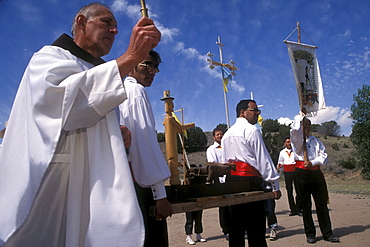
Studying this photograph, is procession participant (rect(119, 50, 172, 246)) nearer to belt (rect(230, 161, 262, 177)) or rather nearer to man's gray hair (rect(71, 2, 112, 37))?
man's gray hair (rect(71, 2, 112, 37))

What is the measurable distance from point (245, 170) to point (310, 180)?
2.38 m

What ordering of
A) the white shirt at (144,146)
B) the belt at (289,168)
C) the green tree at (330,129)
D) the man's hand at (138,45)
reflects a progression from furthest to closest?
the green tree at (330,129) → the belt at (289,168) → the white shirt at (144,146) → the man's hand at (138,45)

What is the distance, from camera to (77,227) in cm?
151

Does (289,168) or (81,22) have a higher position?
(81,22)

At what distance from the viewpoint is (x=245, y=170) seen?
4.41 meters

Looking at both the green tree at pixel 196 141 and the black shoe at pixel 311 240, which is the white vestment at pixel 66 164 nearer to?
the black shoe at pixel 311 240

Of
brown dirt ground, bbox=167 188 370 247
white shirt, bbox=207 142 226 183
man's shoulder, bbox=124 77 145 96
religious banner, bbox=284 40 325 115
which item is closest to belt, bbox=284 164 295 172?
brown dirt ground, bbox=167 188 370 247

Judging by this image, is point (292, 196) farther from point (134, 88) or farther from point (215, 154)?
point (134, 88)

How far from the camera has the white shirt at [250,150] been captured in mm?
4266

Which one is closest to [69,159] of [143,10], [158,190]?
[158,190]

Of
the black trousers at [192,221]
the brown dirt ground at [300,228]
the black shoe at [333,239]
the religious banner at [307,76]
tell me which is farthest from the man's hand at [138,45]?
the black shoe at [333,239]

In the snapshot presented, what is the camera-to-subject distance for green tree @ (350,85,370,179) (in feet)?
76.7

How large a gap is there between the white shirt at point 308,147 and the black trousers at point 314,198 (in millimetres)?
240

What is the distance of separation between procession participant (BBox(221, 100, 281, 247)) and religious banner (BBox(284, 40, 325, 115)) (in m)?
2.25
